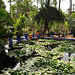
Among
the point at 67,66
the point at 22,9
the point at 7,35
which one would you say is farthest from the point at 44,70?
the point at 22,9

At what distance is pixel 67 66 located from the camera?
5285 millimetres

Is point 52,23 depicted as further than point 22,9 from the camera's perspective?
No

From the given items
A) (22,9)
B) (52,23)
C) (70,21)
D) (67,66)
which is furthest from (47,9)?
(22,9)

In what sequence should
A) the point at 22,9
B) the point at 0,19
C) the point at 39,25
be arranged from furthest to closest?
the point at 22,9
the point at 39,25
the point at 0,19

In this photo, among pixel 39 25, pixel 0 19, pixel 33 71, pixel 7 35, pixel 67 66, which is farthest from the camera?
pixel 39 25

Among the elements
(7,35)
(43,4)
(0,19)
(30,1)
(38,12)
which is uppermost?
(30,1)

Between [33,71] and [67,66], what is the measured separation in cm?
191

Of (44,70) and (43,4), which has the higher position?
(43,4)

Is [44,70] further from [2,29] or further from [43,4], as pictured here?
[43,4]

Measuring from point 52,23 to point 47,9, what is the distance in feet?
9.20

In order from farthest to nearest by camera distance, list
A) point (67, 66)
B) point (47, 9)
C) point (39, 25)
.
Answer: point (39, 25)
point (47, 9)
point (67, 66)

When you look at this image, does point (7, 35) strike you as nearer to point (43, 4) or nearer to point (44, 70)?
point (44, 70)

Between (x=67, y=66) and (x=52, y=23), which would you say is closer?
(x=67, y=66)

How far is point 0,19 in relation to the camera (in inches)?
272
